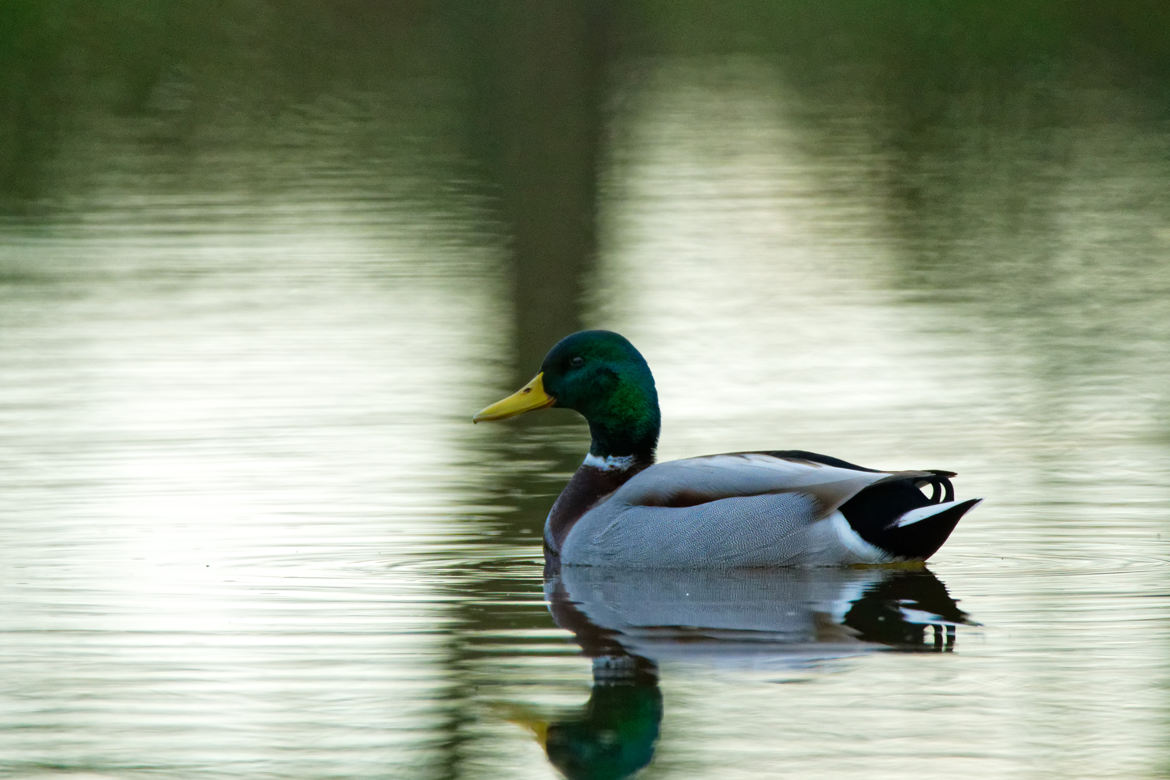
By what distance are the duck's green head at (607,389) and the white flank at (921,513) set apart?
124 cm

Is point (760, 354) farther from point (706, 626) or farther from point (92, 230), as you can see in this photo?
point (92, 230)

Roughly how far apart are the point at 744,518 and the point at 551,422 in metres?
3.51

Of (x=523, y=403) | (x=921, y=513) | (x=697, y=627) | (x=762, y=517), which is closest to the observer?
(x=697, y=627)

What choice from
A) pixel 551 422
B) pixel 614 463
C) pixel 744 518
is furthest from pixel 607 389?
pixel 551 422

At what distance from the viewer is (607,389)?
8.76 metres

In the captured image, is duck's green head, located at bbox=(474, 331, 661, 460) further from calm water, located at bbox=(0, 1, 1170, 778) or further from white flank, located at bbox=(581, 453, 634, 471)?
calm water, located at bbox=(0, 1, 1170, 778)

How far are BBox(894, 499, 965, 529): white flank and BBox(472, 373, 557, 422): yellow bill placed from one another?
160cm

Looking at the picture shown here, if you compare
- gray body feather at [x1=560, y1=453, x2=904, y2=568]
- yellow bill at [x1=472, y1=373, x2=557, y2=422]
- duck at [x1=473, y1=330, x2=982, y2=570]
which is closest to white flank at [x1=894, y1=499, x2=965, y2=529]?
duck at [x1=473, y1=330, x2=982, y2=570]

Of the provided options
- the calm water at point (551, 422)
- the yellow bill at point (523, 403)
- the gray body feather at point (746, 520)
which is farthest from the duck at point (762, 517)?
the yellow bill at point (523, 403)

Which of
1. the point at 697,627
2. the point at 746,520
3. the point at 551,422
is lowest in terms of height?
the point at 551,422

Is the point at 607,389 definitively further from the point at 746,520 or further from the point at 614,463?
the point at 746,520

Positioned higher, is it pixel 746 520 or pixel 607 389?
pixel 607 389

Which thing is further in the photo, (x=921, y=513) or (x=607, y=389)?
(x=607, y=389)

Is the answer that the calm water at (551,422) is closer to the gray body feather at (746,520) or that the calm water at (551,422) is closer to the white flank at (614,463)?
the gray body feather at (746,520)
